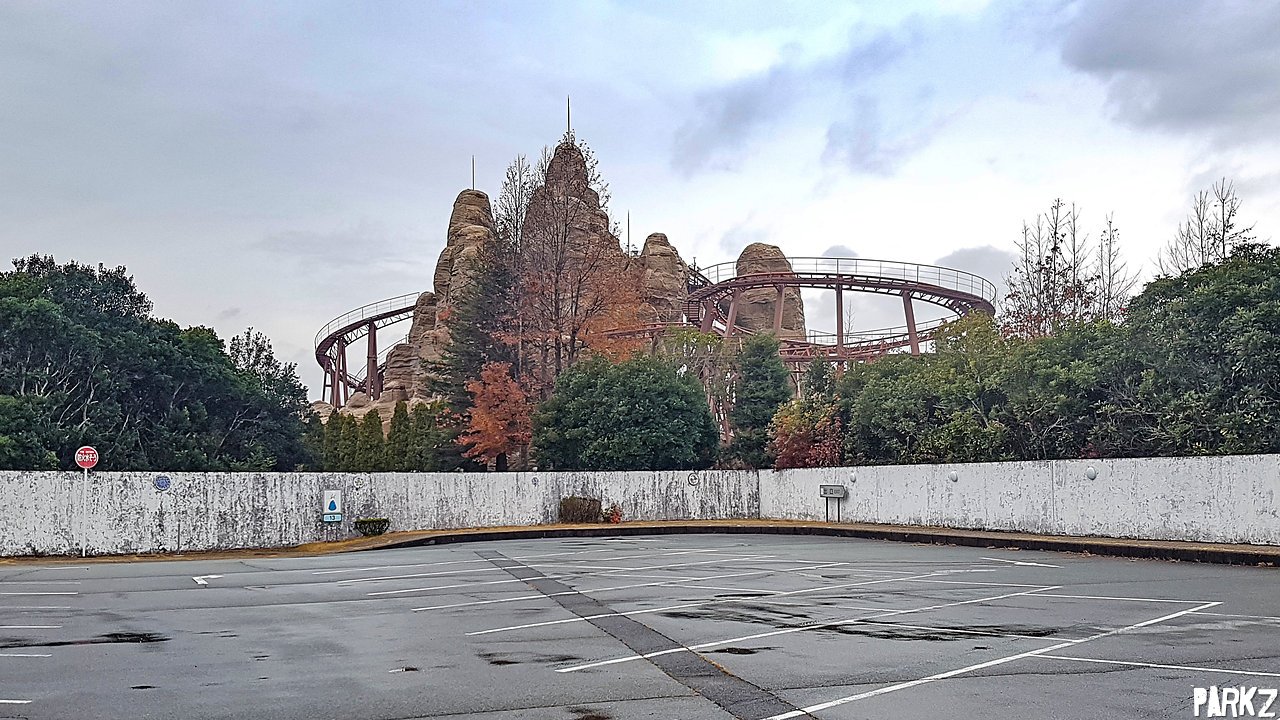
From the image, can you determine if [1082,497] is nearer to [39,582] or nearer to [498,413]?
[39,582]

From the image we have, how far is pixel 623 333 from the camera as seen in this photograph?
49375 millimetres

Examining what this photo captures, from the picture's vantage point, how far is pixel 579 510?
35.8m


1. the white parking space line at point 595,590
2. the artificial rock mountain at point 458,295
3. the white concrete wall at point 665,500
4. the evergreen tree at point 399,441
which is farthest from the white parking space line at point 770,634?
the artificial rock mountain at point 458,295

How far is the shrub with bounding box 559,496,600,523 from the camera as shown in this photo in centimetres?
3572

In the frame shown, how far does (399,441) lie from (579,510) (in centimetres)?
2459

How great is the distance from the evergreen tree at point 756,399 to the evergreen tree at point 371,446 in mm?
22496

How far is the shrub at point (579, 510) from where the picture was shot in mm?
35719

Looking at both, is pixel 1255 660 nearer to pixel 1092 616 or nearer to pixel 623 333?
pixel 1092 616

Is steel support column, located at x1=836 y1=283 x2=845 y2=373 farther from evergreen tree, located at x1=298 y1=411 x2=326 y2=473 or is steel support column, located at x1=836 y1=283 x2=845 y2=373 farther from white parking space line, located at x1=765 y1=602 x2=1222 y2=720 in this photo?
white parking space line, located at x1=765 y1=602 x2=1222 y2=720

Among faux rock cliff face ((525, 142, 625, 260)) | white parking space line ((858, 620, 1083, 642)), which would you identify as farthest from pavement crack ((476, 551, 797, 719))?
faux rock cliff face ((525, 142, 625, 260))

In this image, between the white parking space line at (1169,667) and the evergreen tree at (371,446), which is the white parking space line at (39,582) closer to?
the white parking space line at (1169,667)

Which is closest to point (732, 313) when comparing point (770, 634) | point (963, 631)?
point (963, 631)

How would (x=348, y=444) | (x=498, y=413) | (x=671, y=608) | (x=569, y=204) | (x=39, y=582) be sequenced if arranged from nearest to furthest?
→ (x=671, y=608), (x=39, y=582), (x=498, y=413), (x=569, y=204), (x=348, y=444)
